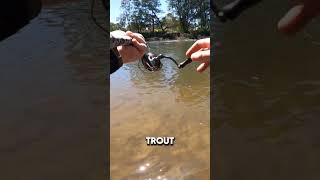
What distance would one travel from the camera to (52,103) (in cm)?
777

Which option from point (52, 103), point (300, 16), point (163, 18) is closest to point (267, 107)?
point (163, 18)

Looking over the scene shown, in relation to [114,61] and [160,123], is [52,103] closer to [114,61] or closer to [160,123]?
[160,123]

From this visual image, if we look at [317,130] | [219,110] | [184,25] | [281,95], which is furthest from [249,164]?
[184,25]

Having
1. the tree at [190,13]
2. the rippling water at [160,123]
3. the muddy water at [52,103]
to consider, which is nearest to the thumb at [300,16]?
the muddy water at [52,103]

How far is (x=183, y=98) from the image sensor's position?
961 cm

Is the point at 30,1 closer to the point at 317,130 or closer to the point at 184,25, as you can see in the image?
the point at 317,130

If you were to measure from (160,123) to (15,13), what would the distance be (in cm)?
590

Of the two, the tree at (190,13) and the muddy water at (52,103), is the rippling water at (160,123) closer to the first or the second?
the muddy water at (52,103)

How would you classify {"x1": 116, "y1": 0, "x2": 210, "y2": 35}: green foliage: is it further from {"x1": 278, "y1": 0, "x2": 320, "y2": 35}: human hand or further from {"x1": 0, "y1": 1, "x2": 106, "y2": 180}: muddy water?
{"x1": 278, "y1": 0, "x2": 320, "y2": 35}: human hand

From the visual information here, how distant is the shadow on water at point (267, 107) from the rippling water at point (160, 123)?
0.38m

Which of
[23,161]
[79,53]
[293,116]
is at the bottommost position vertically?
[23,161]

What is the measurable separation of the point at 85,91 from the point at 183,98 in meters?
2.26

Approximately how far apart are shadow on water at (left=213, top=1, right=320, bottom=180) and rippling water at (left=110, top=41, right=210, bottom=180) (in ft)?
1.24

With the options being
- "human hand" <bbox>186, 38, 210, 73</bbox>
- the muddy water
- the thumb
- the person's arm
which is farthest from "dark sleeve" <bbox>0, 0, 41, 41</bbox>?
the muddy water
